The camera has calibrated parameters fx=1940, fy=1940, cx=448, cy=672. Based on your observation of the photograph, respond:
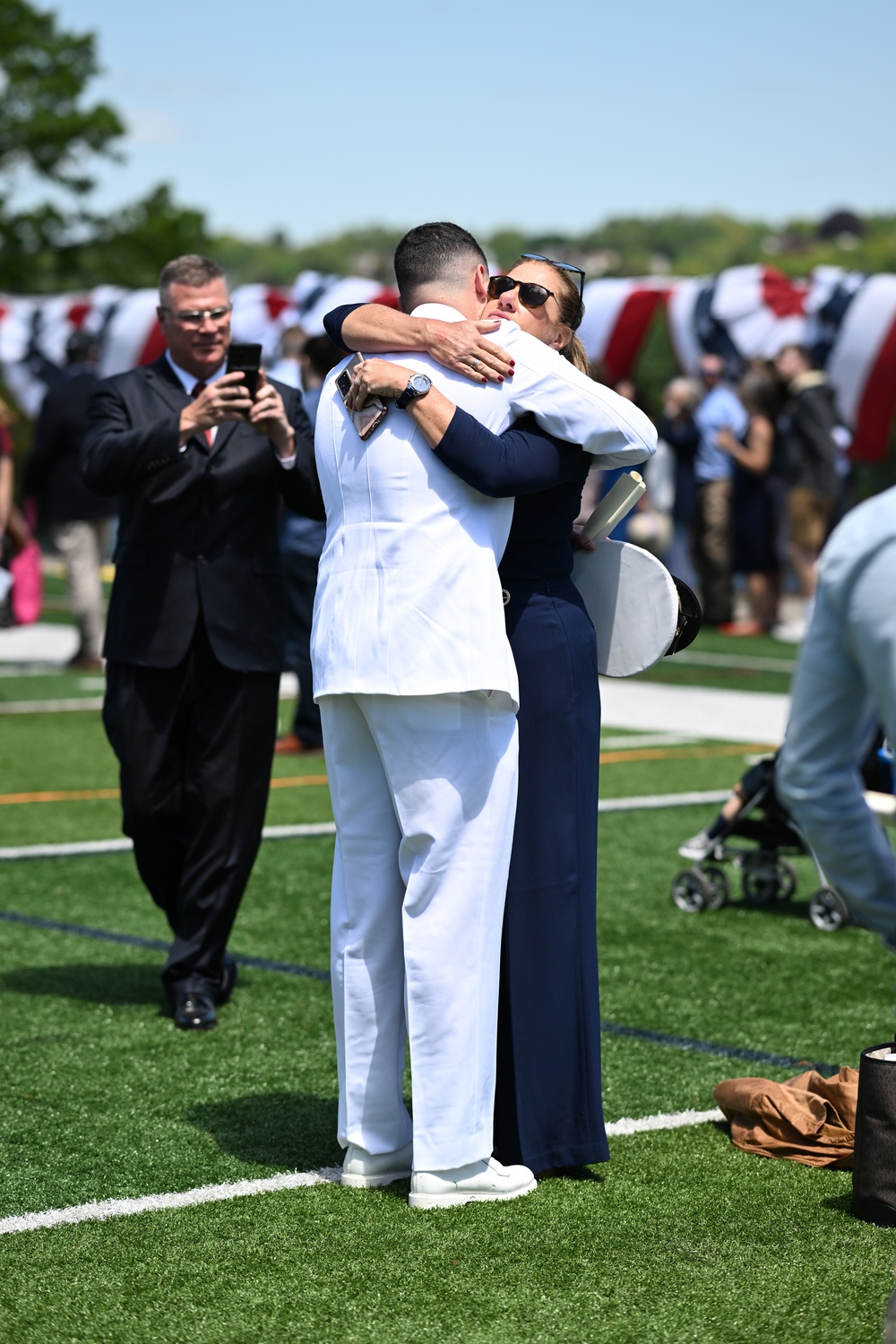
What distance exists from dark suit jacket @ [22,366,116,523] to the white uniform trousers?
10834 millimetres

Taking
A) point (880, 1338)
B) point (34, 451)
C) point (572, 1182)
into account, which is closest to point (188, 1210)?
point (572, 1182)

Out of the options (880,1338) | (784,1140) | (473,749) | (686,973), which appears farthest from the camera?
(686,973)

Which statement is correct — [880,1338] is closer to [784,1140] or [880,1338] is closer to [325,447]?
[784,1140]

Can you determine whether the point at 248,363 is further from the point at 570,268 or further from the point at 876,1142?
the point at 876,1142

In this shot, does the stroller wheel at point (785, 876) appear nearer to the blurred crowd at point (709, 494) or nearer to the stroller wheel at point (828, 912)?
the stroller wheel at point (828, 912)

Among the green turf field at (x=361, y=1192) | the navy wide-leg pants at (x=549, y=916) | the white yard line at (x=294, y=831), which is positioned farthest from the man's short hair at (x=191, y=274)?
the white yard line at (x=294, y=831)

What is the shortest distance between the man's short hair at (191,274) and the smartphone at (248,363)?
0.34 metres

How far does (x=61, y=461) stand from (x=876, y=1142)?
11.9 meters

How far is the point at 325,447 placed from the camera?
162 inches

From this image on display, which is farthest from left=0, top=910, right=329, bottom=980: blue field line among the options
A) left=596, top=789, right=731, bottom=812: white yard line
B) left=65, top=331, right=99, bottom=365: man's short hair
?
left=65, top=331, right=99, bottom=365: man's short hair

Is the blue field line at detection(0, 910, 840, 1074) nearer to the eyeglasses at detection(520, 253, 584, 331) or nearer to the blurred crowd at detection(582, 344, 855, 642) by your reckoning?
the eyeglasses at detection(520, 253, 584, 331)

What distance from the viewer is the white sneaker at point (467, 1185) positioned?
4102 mm

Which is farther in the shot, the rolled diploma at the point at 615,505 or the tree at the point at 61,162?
the tree at the point at 61,162

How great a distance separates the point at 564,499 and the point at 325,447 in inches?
21.1
